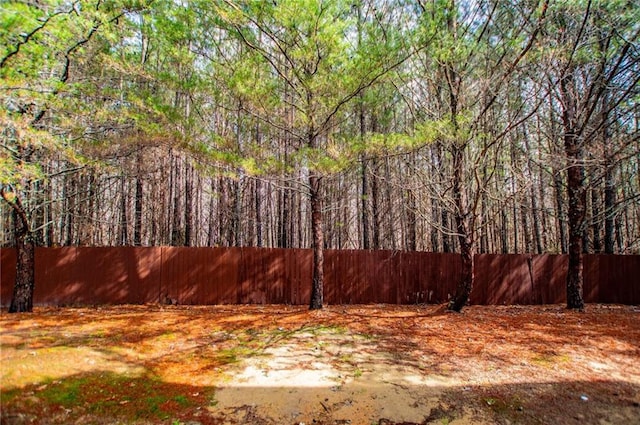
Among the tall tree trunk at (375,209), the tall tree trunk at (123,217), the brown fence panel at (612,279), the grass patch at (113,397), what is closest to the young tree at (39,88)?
the grass patch at (113,397)

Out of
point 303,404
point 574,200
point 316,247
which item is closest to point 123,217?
point 316,247

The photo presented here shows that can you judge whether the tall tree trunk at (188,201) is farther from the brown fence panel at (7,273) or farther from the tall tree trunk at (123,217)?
the brown fence panel at (7,273)

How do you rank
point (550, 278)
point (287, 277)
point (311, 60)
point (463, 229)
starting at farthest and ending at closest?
point (550, 278) < point (287, 277) < point (463, 229) < point (311, 60)

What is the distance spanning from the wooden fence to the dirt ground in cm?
158

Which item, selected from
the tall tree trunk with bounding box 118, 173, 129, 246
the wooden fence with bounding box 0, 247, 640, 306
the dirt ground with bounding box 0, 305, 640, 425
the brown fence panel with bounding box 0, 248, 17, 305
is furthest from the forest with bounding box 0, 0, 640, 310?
the tall tree trunk with bounding box 118, 173, 129, 246

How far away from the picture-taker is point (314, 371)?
3.54 meters

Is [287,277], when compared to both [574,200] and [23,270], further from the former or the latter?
[574,200]

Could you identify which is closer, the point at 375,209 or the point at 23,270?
the point at 23,270

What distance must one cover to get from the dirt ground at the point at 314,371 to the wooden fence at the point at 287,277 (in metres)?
1.58

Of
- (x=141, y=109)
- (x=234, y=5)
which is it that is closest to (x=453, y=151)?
(x=234, y=5)

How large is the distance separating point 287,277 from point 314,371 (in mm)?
4347

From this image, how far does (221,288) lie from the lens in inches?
302

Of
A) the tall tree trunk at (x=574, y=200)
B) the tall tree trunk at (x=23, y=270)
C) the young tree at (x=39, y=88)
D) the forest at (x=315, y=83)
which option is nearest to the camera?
the young tree at (x=39, y=88)

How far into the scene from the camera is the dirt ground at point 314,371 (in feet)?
8.77
